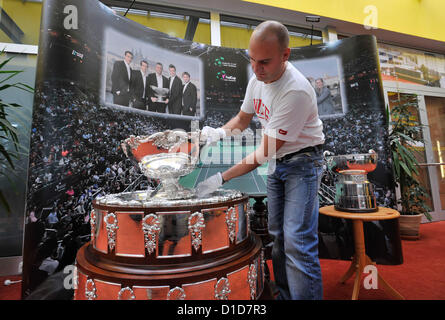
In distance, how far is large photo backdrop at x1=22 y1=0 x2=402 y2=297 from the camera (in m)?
1.58

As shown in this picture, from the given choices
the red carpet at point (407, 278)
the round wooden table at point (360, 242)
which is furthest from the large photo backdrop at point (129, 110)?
the round wooden table at point (360, 242)

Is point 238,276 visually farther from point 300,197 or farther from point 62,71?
point 62,71

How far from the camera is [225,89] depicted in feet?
8.55

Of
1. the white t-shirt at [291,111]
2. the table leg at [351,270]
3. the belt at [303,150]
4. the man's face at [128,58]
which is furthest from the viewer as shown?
the man's face at [128,58]

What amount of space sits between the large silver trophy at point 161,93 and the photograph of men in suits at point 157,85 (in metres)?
0.02

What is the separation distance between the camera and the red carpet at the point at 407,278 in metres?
1.67

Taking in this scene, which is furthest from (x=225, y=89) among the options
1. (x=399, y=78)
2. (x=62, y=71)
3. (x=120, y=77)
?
(x=399, y=78)

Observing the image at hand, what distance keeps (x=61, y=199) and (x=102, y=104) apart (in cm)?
86

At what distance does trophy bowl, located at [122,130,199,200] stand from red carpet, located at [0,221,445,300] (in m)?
1.63

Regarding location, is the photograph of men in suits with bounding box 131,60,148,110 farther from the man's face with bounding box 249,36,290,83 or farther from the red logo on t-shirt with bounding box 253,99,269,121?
the man's face with bounding box 249,36,290,83

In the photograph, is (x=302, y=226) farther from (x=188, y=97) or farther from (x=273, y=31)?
(x=188, y=97)

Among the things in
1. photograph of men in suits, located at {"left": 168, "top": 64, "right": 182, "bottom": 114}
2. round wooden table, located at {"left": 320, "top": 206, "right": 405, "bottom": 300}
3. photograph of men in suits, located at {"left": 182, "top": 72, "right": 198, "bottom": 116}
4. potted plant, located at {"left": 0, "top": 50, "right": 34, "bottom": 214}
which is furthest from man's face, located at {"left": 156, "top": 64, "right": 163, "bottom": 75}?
round wooden table, located at {"left": 320, "top": 206, "right": 405, "bottom": 300}

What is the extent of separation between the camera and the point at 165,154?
0.97 m

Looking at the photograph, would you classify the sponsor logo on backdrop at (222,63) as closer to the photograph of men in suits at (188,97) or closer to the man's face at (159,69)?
the photograph of men in suits at (188,97)
